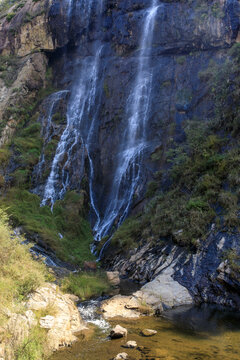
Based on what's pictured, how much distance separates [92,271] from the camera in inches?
575

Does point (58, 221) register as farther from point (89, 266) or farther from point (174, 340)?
point (174, 340)

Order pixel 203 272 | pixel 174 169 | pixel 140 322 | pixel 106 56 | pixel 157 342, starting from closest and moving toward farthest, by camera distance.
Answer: pixel 157 342 → pixel 140 322 → pixel 203 272 → pixel 174 169 → pixel 106 56

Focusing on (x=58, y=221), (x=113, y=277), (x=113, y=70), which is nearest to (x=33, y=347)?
(x=113, y=277)

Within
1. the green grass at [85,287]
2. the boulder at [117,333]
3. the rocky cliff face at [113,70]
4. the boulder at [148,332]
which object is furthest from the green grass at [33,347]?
the rocky cliff face at [113,70]

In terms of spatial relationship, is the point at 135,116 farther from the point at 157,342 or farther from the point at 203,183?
the point at 157,342

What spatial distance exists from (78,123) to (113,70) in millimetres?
6559

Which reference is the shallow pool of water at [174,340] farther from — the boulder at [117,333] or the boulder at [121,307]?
the boulder at [121,307]

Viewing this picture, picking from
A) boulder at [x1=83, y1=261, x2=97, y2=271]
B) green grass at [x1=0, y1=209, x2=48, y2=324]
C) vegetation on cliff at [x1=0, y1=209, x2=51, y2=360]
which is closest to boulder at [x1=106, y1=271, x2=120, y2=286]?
boulder at [x1=83, y1=261, x2=97, y2=271]

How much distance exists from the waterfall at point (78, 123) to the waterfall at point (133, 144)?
3518mm

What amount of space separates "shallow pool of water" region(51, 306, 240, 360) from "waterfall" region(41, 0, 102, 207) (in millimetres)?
14818

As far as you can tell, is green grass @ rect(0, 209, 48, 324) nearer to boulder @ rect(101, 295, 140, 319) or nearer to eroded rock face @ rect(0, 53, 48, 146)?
boulder @ rect(101, 295, 140, 319)

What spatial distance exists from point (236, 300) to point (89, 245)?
11141 mm

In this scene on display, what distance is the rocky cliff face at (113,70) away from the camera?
893 inches

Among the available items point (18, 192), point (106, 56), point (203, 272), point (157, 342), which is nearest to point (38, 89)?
point (106, 56)
